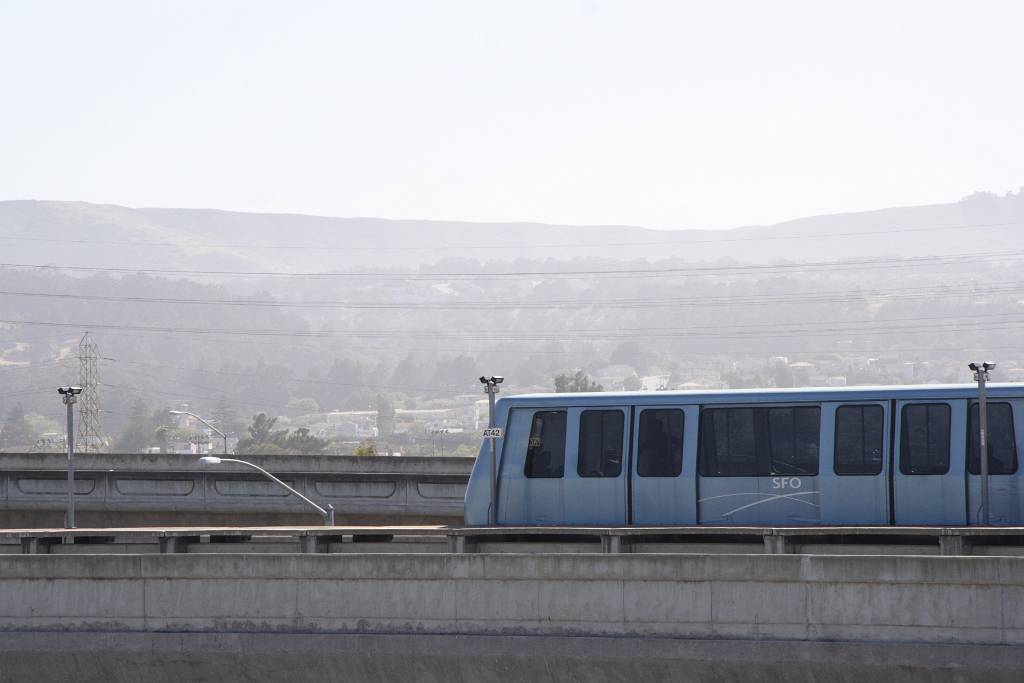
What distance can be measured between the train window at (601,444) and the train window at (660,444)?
41cm

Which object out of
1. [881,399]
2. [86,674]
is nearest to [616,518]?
[881,399]

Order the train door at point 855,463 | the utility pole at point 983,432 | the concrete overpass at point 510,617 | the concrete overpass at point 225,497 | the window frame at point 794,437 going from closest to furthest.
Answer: the concrete overpass at point 510,617, the utility pole at point 983,432, the train door at point 855,463, the window frame at point 794,437, the concrete overpass at point 225,497

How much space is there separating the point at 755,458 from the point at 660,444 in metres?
1.77

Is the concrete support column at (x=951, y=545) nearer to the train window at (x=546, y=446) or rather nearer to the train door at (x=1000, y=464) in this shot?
the train door at (x=1000, y=464)

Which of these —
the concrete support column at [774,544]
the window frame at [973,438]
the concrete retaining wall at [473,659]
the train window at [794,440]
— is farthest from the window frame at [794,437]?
the concrete retaining wall at [473,659]

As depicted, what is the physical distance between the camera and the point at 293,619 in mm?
21297

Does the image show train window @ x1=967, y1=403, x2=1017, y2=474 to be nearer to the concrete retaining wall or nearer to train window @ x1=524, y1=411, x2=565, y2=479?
the concrete retaining wall

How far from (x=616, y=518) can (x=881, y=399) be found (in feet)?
17.4

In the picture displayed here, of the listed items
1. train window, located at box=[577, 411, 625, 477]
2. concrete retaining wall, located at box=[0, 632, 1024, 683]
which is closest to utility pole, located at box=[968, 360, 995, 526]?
concrete retaining wall, located at box=[0, 632, 1024, 683]

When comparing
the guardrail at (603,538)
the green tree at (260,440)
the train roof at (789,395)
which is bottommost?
the green tree at (260,440)

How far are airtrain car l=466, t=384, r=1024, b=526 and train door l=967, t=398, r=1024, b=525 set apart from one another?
2cm

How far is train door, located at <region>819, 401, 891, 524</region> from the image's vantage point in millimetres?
24953

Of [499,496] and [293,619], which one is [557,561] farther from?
[499,496]

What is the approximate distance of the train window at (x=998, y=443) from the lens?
79.8 feet
